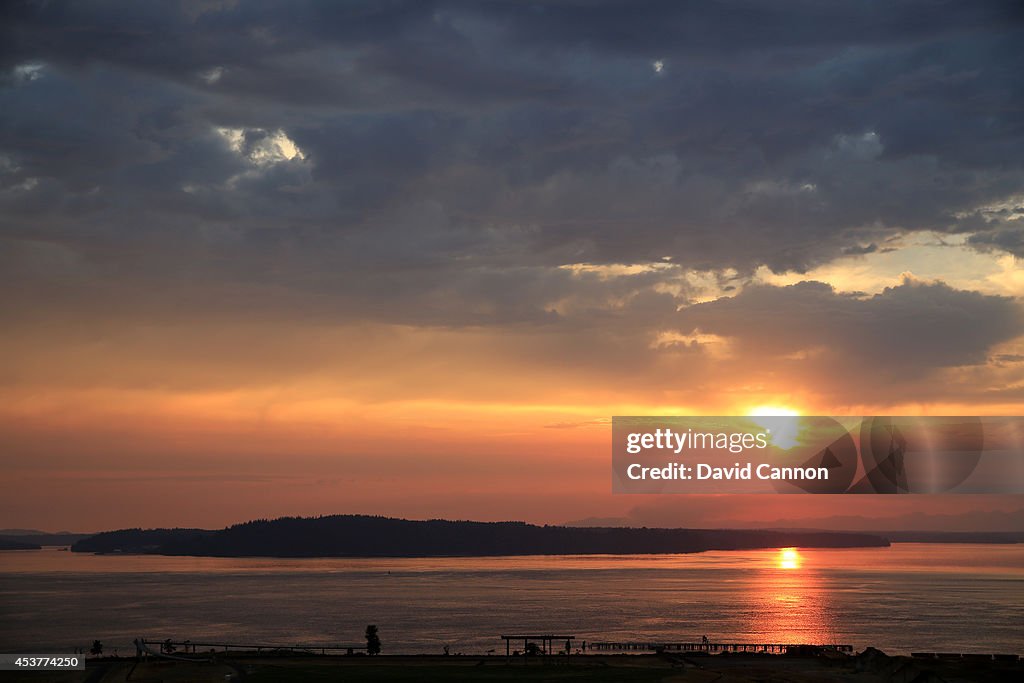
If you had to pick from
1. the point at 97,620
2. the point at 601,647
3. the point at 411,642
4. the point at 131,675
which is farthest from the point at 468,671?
the point at 97,620

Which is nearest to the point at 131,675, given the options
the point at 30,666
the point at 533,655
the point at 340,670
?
the point at 30,666

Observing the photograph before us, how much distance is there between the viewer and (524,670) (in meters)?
74.1

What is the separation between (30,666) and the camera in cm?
7425

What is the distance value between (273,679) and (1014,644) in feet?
350

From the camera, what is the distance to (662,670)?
74.6 m

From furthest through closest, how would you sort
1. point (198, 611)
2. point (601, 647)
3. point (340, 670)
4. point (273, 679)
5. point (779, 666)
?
point (198, 611) → point (601, 647) → point (779, 666) → point (340, 670) → point (273, 679)

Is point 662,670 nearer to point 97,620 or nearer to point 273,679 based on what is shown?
point 273,679

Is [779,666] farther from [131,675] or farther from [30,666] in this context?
[30,666]

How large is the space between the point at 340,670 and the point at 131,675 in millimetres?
Result: 14632

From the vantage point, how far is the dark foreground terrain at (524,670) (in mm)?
68625

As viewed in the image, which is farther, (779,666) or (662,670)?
(779,666)

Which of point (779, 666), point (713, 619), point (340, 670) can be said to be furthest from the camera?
point (713, 619)

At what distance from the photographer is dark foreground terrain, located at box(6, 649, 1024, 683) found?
225ft

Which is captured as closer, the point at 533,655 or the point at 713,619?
the point at 533,655
